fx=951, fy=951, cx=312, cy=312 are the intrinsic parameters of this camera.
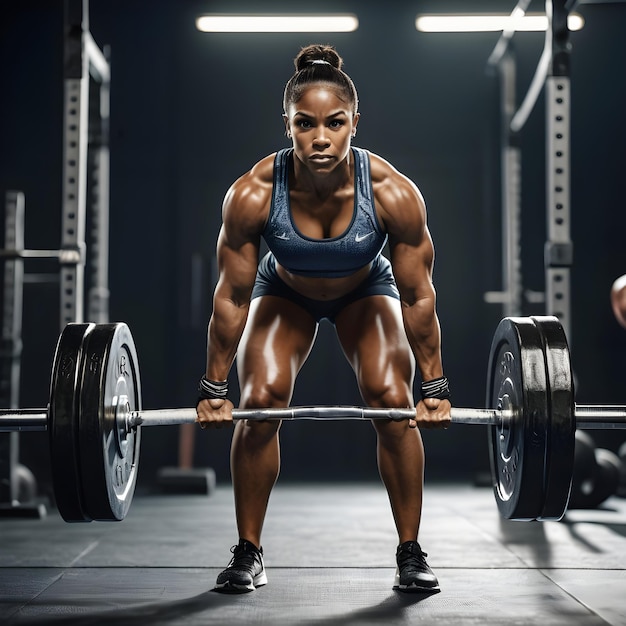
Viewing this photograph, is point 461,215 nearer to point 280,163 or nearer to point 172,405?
point 172,405

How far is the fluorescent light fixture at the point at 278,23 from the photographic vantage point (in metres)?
6.20

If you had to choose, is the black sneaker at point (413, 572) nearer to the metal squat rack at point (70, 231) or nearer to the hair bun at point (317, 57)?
the hair bun at point (317, 57)

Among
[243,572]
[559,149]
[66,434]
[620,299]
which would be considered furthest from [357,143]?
[66,434]

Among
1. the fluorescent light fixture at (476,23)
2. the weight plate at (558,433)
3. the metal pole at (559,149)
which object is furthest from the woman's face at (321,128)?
the fluorescent light fixture at (476,23)

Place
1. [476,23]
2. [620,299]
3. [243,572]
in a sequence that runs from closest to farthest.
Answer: [243,572] < [620,299] < [476,23]

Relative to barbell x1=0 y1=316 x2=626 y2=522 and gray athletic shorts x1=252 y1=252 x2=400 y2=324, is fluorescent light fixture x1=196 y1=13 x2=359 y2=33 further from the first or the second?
barbell x1=0 y1=316 x2=626 y2=522

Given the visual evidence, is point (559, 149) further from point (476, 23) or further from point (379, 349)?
point (476, 23)

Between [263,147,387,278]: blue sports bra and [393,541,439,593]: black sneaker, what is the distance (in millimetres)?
793

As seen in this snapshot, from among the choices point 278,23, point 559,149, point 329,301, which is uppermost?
point 278,23

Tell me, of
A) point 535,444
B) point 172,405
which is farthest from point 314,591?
point 172,405

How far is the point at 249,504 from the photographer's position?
260 cm

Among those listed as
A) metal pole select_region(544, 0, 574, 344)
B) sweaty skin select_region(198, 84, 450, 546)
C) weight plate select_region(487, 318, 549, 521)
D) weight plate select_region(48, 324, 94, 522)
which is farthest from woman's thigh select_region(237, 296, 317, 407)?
metal pole select_region(544, 0, 574, 344)

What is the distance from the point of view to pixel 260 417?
2.40 meters

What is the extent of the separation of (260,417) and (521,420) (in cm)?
66
